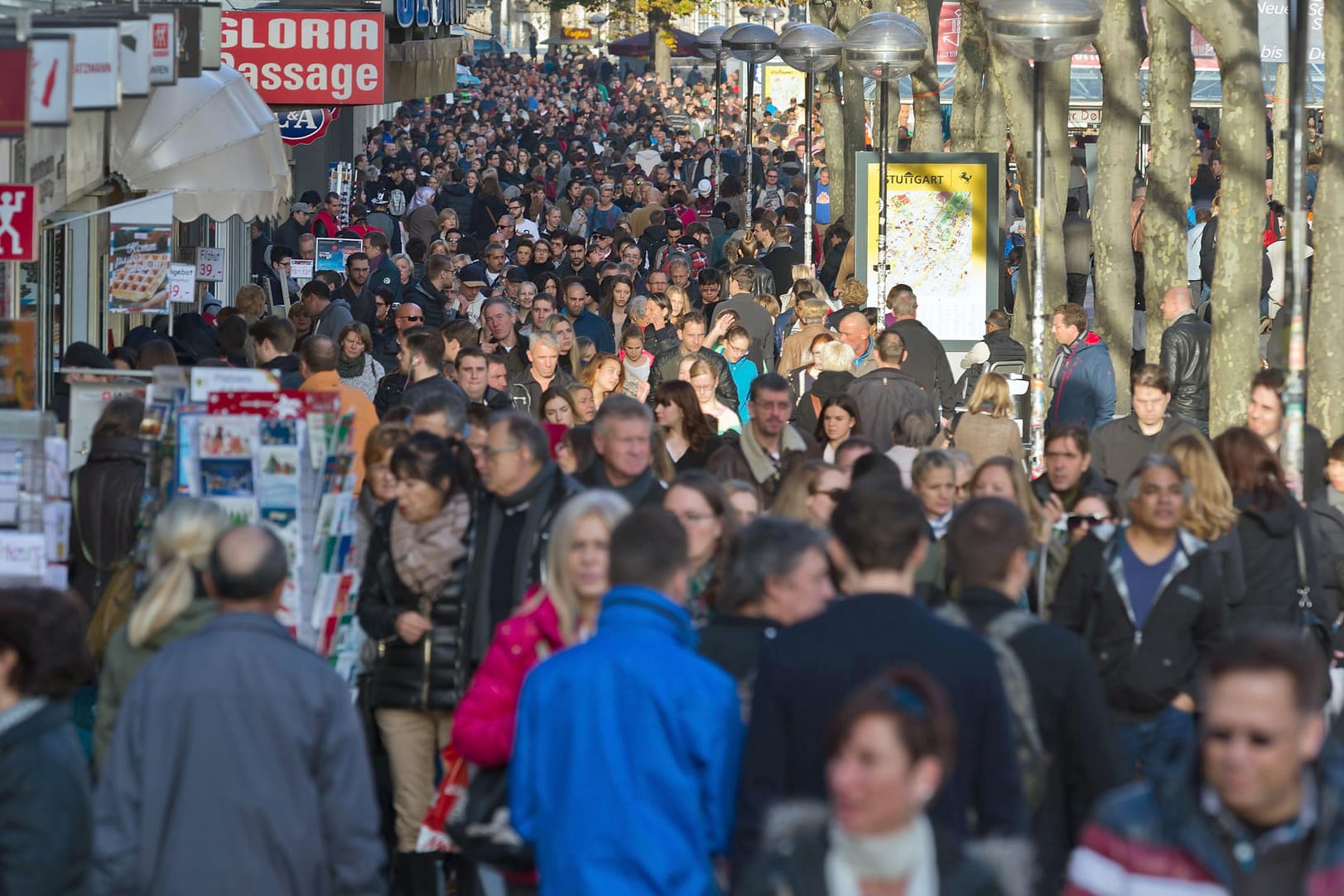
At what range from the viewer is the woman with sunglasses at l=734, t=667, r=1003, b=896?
13.5 feet

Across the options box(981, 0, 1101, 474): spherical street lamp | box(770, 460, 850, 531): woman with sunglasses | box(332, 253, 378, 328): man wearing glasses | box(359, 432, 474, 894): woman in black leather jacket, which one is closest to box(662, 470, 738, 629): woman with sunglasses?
box(359, 432, 474, 894): woman in black leather jacket

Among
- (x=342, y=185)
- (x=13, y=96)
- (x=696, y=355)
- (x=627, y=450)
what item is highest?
(x=342, y=185)

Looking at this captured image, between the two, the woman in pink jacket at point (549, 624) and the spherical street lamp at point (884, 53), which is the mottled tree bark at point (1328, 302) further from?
the woman in pink jacket at point (549, 624)

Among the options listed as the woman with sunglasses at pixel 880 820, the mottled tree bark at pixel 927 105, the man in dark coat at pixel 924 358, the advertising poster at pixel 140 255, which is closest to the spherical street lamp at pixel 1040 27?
the man in dark coat at pixel 924 358

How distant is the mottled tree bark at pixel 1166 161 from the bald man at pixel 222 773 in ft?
38.7

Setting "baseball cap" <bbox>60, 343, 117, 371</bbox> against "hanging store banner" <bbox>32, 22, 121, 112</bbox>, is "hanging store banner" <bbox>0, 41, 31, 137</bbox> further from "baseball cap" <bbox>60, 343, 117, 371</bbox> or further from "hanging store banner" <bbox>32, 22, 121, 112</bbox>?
"baseball cap" <bbox>60, 343, 117, 371</bbox>

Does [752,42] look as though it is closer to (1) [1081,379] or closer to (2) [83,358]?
(1) [1081,379]

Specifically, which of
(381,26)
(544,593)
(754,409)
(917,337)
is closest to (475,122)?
(381,26)

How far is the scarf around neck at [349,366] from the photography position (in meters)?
14.2

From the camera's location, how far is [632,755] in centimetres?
522

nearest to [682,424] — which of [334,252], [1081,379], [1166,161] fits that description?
[1081,379]

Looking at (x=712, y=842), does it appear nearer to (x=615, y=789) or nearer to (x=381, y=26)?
(x=615, y=789)

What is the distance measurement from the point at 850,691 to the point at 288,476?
3535mm

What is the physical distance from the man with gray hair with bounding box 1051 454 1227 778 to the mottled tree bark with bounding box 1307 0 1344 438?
20.6ft
